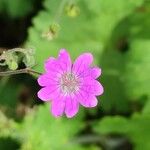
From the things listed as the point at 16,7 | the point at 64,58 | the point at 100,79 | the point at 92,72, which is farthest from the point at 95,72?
the point at 16,7

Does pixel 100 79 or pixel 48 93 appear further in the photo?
pixel 100 79

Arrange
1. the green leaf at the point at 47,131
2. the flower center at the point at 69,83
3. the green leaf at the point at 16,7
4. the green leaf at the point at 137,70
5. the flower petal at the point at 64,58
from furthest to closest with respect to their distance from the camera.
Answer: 1. the green leaf at the point at 16,7
2. the green leaf at the point at 137,70
3. the green leaf at the point at 47,131
4. the flower center at the point at 69,83
5. the flower petal at the point at 64,58

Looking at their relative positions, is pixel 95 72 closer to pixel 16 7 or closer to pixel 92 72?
pixel 92 72

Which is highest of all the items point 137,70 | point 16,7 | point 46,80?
point 16,7

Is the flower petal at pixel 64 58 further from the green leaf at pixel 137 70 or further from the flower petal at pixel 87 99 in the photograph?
the green leaf at pixel 137 70

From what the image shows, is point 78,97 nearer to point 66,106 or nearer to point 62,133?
point 66,106

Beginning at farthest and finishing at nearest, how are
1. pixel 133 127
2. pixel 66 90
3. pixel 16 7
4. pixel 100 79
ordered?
pixel 16 7 < pixel 100 79 < pixel 133 127 < pixel 66 90

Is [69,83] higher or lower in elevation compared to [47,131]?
lower

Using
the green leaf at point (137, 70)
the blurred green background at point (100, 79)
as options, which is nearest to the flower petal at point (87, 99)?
the blurred green background at point (100, 79)
